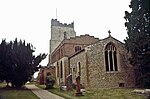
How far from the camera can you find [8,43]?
113ft

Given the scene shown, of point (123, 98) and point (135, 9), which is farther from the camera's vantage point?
point (135, 9)

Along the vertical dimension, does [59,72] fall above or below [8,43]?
below

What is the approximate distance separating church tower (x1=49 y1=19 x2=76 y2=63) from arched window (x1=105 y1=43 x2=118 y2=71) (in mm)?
38052

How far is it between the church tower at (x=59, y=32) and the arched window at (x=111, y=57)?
125 feet

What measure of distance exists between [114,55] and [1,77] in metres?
16.7

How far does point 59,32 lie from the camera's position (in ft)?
235

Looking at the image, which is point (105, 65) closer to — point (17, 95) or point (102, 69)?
point (102, 69)

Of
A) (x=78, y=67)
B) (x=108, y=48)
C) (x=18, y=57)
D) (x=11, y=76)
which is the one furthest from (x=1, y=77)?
(x=108, y=48)

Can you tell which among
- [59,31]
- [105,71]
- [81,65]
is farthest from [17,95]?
[59,31]

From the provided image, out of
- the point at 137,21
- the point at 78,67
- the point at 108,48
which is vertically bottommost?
the point at 78,67

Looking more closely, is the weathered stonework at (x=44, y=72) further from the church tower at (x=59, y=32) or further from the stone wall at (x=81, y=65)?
the church tower at (x=59, y=32)

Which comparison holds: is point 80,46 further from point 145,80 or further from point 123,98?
point 123,98

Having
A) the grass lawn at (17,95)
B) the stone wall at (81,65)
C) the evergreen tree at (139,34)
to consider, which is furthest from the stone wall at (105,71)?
the grass lawn at (17,95)

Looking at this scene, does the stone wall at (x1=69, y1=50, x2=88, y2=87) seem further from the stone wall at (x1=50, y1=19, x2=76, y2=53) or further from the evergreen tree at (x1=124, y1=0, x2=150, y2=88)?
the stone wall at (x1=50, y1=19, x2=76, y2=53)
